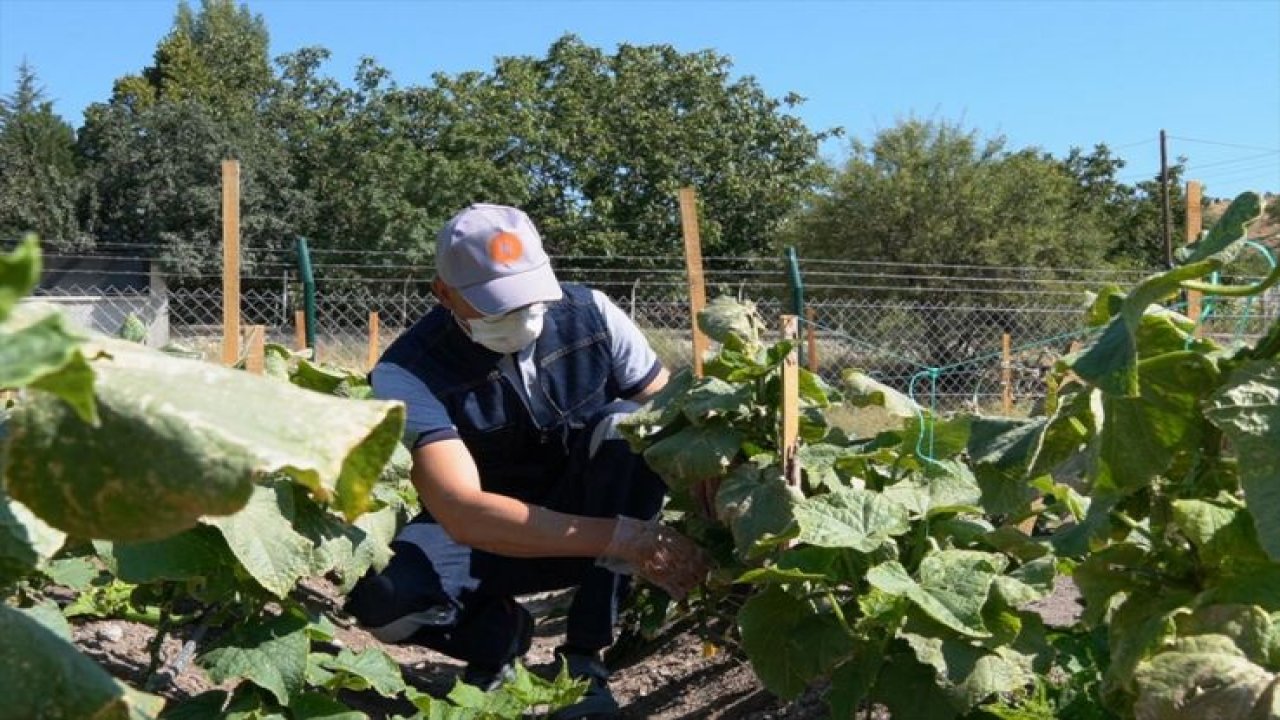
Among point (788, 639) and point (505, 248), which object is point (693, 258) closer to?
point (505, 248)

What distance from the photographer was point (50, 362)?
640 millimetres

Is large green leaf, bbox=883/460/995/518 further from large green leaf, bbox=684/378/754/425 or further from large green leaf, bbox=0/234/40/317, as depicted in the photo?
large green leaf, bbox=0/234/40/317

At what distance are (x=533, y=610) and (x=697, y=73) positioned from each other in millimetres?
24556

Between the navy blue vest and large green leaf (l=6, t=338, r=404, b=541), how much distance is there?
253cm

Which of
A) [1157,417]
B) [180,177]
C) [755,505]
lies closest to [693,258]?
[755,505]

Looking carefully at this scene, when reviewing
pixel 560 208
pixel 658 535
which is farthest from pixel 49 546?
pixel 560 208

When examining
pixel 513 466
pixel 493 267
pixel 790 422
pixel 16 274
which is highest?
pixel 16 274

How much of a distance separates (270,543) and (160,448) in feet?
5.78

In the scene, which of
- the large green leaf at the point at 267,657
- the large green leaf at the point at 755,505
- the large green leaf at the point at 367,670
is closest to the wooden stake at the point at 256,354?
the large green leaf at the point at 367,670

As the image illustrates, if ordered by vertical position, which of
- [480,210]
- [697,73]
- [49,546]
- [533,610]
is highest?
[697,73]

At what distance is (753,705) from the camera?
3273 millimetres

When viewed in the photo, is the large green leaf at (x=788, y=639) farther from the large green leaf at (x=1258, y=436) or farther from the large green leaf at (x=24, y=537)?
the large green leaf at (x=24, y=537)

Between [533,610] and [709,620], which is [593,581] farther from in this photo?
[533,610]

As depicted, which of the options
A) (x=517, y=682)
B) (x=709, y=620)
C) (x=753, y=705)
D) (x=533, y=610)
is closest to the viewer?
(x=517, y=682)
